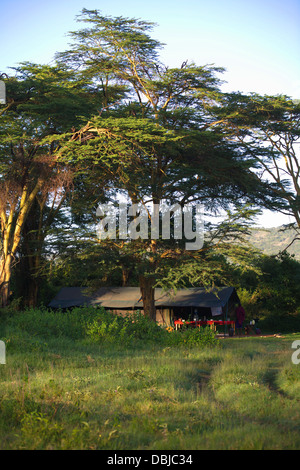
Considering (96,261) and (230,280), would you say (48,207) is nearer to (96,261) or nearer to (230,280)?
(96,261)

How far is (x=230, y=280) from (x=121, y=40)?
12039mm

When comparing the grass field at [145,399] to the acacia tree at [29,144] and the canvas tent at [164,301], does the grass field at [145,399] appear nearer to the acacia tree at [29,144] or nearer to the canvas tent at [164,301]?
the acacia tree at [29,144]

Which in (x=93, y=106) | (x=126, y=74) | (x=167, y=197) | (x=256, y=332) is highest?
(x=126, y=74)

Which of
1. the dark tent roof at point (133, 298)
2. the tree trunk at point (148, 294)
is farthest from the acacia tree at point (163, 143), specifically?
the dark tent roof at point (133, 298)

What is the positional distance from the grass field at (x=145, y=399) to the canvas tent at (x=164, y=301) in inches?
578

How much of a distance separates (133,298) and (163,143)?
480 inches

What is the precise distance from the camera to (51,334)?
1642 cm

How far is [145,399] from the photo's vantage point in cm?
821

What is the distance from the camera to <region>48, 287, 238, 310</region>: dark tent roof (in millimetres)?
29172

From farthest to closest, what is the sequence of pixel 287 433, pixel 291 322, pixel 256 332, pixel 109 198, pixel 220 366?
pixel 291 322 → pixel 256 332 → pixel 109 198 → pixel 220 366 → pixel 287 433

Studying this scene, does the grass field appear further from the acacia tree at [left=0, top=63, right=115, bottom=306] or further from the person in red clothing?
the person in red clothing

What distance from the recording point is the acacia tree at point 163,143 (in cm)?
2270

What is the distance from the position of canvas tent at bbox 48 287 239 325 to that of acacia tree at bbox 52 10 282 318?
563cm

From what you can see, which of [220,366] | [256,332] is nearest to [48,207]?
[256,332]
